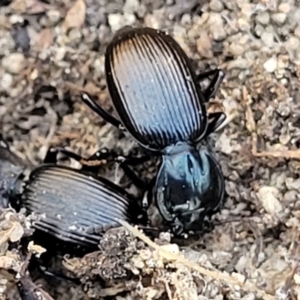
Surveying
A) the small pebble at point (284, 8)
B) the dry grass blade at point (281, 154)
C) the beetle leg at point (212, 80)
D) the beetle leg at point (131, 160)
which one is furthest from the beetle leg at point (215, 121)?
the small pebble at point (284, 8)

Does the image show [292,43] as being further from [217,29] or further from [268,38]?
[217,29]

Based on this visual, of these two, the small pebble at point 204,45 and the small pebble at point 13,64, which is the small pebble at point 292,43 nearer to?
the small pebble at point 204,45

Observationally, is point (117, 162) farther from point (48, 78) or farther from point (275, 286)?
point (275, 286)

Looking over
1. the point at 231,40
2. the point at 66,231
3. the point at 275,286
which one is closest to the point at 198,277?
the point at 275,286

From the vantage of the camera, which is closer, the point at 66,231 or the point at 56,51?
the point at 66,231

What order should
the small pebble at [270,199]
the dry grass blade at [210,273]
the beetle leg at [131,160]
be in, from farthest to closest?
the beetle leg at [131,160]
the small pebble at [270,199]
the dry grass blade at [210,273]

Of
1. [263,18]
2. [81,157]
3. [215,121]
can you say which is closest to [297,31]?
[263,18]

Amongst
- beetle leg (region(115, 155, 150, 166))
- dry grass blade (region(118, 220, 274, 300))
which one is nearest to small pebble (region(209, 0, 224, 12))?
beetle leg (region(115, 155, 150, 166))
